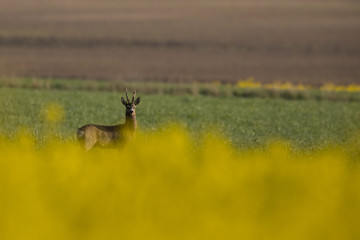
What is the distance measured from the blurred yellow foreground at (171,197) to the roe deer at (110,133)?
510 millimetres

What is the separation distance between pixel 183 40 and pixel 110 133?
73057mm

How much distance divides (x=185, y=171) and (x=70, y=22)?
307 feet

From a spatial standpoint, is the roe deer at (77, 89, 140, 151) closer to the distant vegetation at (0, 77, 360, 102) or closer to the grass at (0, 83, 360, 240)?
the grass at (0, 83, 360, 240)

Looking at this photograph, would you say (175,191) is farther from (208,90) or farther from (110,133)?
(208,90)

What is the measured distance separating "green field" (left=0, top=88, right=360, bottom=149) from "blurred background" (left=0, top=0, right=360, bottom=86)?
1801 cm

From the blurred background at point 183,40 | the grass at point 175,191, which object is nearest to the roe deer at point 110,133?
the grass at point 175,191

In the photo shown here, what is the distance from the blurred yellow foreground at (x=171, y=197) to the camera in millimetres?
8688

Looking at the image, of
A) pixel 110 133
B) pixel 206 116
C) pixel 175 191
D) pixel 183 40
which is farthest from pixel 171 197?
pixel 183 40

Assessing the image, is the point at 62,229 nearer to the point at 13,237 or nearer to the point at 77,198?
the point at 13,237

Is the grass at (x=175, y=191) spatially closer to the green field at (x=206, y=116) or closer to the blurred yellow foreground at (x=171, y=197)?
the blurred yellow foreground at (x=171, y=197)

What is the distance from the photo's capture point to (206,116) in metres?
28.3

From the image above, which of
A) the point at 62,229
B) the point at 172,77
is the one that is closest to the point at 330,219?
the point at 62,229

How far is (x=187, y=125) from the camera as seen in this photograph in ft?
82.3

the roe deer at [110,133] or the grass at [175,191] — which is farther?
the roe deer at [110,133]
